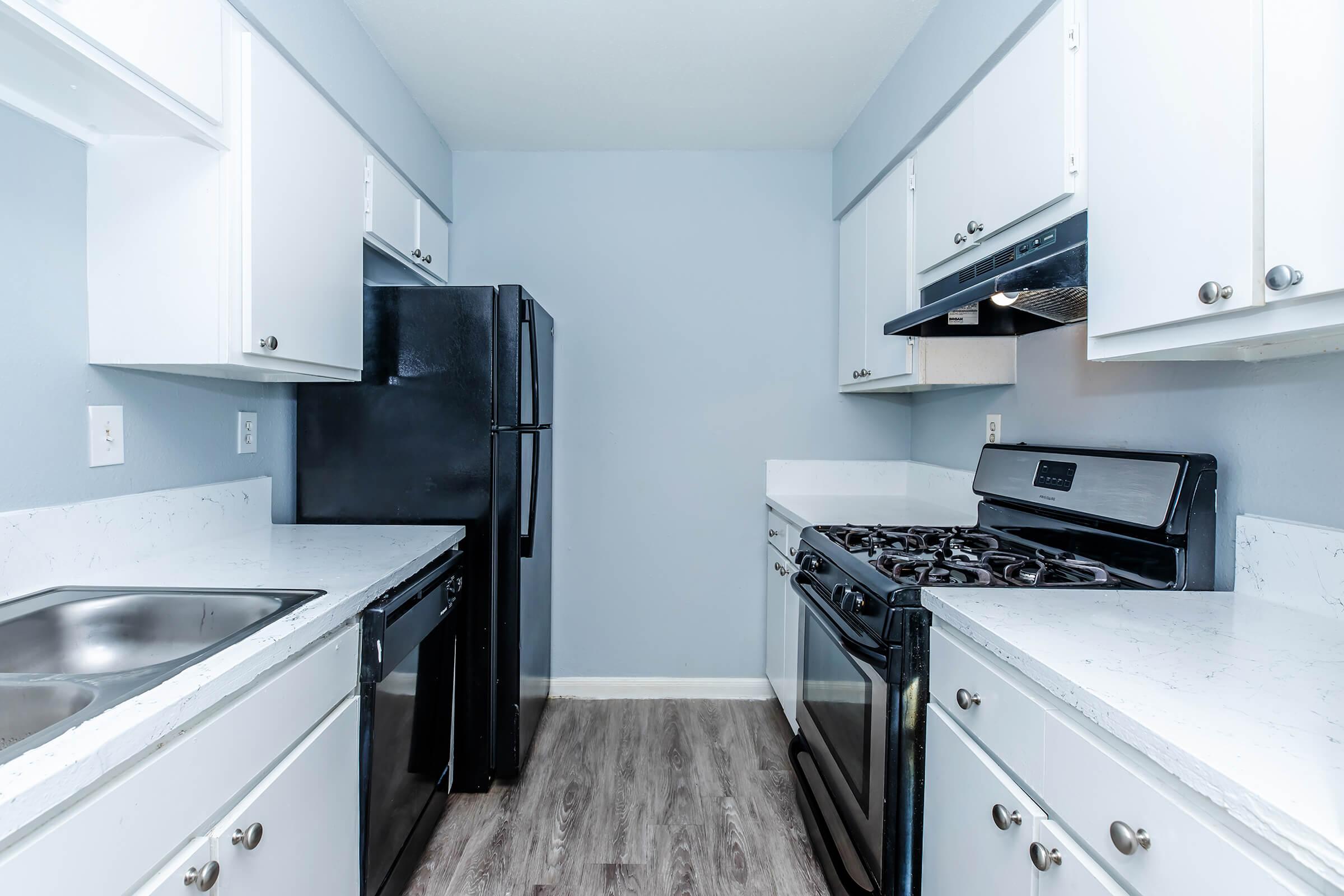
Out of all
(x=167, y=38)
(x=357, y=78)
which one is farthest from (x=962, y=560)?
(x=357, y=78)

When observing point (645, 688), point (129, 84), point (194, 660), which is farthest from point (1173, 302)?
point (645, 688)

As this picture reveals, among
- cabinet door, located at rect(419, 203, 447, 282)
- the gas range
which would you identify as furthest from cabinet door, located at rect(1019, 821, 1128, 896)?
cabinet door, located at rect(419, 203, 447, 282)

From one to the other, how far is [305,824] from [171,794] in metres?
0.39

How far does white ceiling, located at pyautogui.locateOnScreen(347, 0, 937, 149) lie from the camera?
1.99m

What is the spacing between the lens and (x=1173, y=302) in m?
1.06

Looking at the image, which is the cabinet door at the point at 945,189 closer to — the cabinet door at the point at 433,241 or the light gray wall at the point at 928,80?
the light gray wall at the point at 928,80

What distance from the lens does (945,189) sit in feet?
6.31

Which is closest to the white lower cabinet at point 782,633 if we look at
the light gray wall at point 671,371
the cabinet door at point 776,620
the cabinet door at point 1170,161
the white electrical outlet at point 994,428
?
the cabinet door at point 776,620

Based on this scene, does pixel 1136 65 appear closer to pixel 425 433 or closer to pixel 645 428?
pixel 425 433

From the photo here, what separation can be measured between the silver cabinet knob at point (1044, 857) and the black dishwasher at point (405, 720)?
1225mm

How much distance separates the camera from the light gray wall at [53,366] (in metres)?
1.25

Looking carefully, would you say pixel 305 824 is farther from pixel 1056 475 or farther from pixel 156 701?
pixel 1056 475

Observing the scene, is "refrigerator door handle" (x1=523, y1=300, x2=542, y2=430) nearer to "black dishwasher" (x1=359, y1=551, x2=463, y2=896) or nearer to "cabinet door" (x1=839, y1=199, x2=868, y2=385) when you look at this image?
"black dishwasher" (x1=359, y1=551, x2=463, y2=896)

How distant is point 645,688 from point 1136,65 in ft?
8.80
